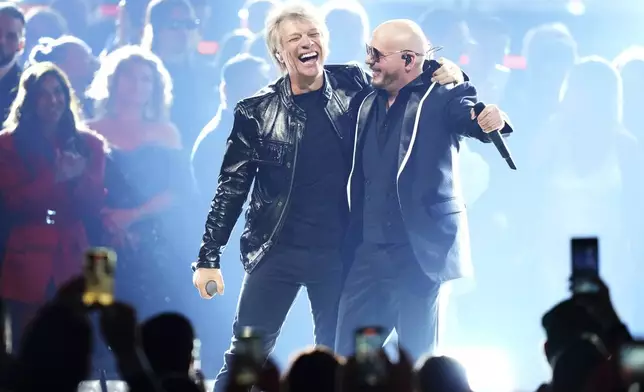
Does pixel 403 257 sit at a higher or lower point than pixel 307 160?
lower

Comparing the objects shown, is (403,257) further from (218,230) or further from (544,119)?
(544,119)

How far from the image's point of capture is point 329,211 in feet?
19.5

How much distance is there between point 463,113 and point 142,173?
1969 mm

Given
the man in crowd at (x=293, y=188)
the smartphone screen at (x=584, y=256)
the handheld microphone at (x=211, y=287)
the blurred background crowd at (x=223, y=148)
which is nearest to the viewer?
the smartphone screen at (x=584, y=256)

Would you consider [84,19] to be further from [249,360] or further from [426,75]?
[249,360]

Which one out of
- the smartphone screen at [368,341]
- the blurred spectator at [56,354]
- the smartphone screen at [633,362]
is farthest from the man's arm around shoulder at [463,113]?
the blurred spectator at [56,354]

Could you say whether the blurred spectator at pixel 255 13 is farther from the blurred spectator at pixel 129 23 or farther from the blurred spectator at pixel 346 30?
the blurred spectator at pixel 129 23

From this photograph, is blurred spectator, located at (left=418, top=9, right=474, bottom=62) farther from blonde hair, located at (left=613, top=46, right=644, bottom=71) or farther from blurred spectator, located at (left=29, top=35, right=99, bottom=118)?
blurred spectator, located at (left=29, top=35, right=99, bottom=118)

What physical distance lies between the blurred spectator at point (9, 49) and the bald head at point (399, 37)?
6.86 feet

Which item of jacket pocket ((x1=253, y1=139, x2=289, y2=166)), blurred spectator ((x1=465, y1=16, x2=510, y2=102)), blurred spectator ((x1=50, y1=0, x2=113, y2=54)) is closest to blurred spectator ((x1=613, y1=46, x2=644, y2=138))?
blurred spectator ((x1=465, y1=16, x2=510, y2=102))

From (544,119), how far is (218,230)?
209 centimetres

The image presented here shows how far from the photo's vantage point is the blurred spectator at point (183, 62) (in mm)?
6672

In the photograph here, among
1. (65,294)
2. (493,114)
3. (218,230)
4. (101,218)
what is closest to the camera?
(65,294)

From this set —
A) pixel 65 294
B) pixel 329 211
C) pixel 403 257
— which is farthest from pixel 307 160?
pixel 65 294
